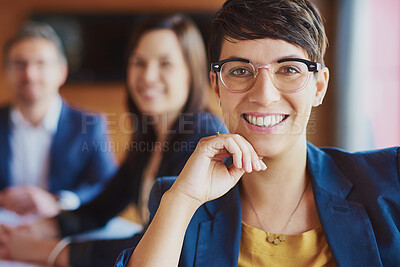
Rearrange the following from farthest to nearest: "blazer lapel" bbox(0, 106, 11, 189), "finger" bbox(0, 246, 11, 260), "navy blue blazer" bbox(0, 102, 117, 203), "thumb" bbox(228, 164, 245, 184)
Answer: "blazer lapel" bbox(0, 106, 11, 189), "navy blue blazer" bbox(0, 102, 117, 203), "finger" bbox(0, 246, 11, 260), "thumb" bbox(228, 164, 245, 184)

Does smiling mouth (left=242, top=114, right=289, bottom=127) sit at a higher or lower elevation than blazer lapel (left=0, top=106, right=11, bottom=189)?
higher

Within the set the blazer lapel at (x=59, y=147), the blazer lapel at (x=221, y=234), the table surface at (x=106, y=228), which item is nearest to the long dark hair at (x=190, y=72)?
the table surface at (x=106, y=228)

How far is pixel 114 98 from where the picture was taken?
4512 millimetres

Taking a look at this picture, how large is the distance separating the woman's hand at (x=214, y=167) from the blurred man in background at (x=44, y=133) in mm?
1250

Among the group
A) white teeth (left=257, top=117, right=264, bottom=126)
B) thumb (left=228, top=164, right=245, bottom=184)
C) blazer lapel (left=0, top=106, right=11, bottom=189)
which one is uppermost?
white teeth (left=257, top=117, right=264, bottom=126)

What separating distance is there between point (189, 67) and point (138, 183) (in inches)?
22.1

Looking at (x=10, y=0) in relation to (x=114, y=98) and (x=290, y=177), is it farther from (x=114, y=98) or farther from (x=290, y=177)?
(x=290, y=177)

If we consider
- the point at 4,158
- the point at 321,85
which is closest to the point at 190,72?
the point at 321,85

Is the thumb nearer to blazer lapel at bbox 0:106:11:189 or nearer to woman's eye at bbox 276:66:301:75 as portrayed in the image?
woman's eye at bbox 276:66:301:75

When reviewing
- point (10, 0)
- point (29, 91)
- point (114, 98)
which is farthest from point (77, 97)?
point (29, 91)

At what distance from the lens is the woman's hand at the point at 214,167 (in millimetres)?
954

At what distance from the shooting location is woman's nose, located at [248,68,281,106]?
92cm

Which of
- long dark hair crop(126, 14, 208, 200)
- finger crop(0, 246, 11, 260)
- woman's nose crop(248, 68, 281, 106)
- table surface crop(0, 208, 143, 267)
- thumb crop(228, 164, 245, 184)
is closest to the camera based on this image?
woman's nose crop(248, 68, 281, 106)

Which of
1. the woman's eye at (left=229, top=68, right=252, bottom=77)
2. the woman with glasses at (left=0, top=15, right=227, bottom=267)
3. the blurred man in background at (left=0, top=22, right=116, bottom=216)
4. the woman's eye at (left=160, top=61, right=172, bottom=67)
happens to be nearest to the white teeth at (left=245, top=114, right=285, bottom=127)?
the woman's eye at (left=229, top=68, right=252, bottom=77)
